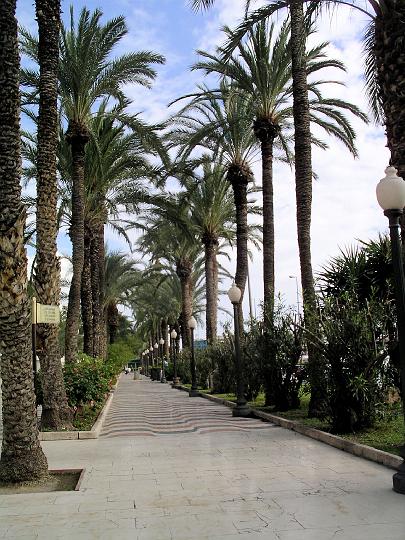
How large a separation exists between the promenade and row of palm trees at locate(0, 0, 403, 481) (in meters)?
1.31

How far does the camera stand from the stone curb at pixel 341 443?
7621mm

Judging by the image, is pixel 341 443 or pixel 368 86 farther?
pixel 368 86

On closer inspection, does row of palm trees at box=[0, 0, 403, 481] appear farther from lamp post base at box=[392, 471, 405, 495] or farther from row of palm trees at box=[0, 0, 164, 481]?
lamp post base at box=[392, 471, 405, 495]

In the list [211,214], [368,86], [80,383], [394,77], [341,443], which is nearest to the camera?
[394,77]

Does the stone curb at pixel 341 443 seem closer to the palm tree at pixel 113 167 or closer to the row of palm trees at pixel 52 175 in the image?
the row of palm trees at pixel 52 175

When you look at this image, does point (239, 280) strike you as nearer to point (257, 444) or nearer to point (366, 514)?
point (257, 444)

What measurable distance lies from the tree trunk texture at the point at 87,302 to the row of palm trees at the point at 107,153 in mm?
56

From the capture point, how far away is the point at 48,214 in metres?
11.5

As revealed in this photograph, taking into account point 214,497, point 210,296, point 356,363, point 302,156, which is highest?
point 302,156

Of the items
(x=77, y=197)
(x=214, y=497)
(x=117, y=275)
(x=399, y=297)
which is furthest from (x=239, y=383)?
(x=117, y=275)

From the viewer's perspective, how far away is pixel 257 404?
17.0 meters

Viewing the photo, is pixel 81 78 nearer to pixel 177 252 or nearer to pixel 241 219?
pixel 241 219

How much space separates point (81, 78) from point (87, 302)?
8.50 metres

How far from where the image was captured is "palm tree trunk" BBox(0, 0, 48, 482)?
728 cm
